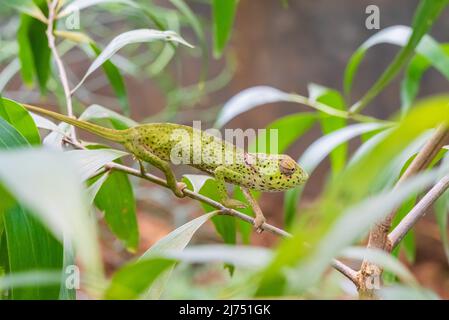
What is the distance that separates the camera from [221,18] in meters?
1.16

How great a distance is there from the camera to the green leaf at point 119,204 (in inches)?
39.0

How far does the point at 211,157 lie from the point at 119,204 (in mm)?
195

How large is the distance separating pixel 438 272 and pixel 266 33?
6.28ft

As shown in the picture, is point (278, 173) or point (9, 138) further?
point (278, 173)

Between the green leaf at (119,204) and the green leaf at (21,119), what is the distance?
0.65 ft

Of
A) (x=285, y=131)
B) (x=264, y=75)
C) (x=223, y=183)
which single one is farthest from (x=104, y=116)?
(x=264, y=75)

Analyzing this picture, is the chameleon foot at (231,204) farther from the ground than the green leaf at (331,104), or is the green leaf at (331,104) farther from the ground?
the green leaf at (331,104)

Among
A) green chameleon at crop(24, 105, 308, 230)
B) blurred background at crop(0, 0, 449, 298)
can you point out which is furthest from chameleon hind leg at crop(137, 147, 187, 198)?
blurred background at crop(0, 0, 449, 298)

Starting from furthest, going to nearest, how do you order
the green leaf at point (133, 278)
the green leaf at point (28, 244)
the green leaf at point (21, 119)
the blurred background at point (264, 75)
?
the blurred background at point (264, 75), the green leaf at point (21, 119), the green leaf at point (28, 244), the green leaf at point (133, 278)

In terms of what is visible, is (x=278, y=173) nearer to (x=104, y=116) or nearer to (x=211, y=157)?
(x=211, y=157)

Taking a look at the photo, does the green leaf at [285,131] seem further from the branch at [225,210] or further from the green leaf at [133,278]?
the green leaf at [133,278]

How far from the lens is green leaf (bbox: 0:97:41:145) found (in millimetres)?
775

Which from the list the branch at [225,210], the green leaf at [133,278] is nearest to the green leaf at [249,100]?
the branch at [225,210]

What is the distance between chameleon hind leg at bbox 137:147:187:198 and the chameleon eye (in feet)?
0.83
